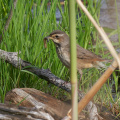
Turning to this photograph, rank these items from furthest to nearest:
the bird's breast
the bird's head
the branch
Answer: the bird's head → the bird's breast → the branch

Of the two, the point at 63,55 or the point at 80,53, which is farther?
the point at 80,53

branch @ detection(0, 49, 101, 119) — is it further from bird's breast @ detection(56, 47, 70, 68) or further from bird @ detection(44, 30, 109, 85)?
bird @ detection(44, 30, 109, 85)

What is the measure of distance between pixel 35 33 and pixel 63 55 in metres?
0.56

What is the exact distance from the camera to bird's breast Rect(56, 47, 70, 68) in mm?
3562

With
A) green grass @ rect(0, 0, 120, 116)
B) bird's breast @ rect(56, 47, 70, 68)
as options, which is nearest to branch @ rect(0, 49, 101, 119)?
green grass @ rect(0, 0, 120, 116)

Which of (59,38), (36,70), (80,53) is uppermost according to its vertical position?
(59,38)

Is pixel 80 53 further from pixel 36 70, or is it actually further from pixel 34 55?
pixel 36 70

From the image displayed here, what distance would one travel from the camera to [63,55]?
3.71m

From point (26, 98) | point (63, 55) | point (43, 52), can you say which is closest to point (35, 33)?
point (43, 52)

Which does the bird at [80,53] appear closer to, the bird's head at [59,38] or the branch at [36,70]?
the bird's head at [59,38]

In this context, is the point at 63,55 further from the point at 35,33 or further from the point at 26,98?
the point at 26,98

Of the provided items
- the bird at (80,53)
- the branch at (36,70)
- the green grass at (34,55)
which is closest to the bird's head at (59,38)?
the bird at (80,53)

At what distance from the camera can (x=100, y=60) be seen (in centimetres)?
388

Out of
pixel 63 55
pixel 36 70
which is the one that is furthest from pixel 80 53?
pixel 36 70
